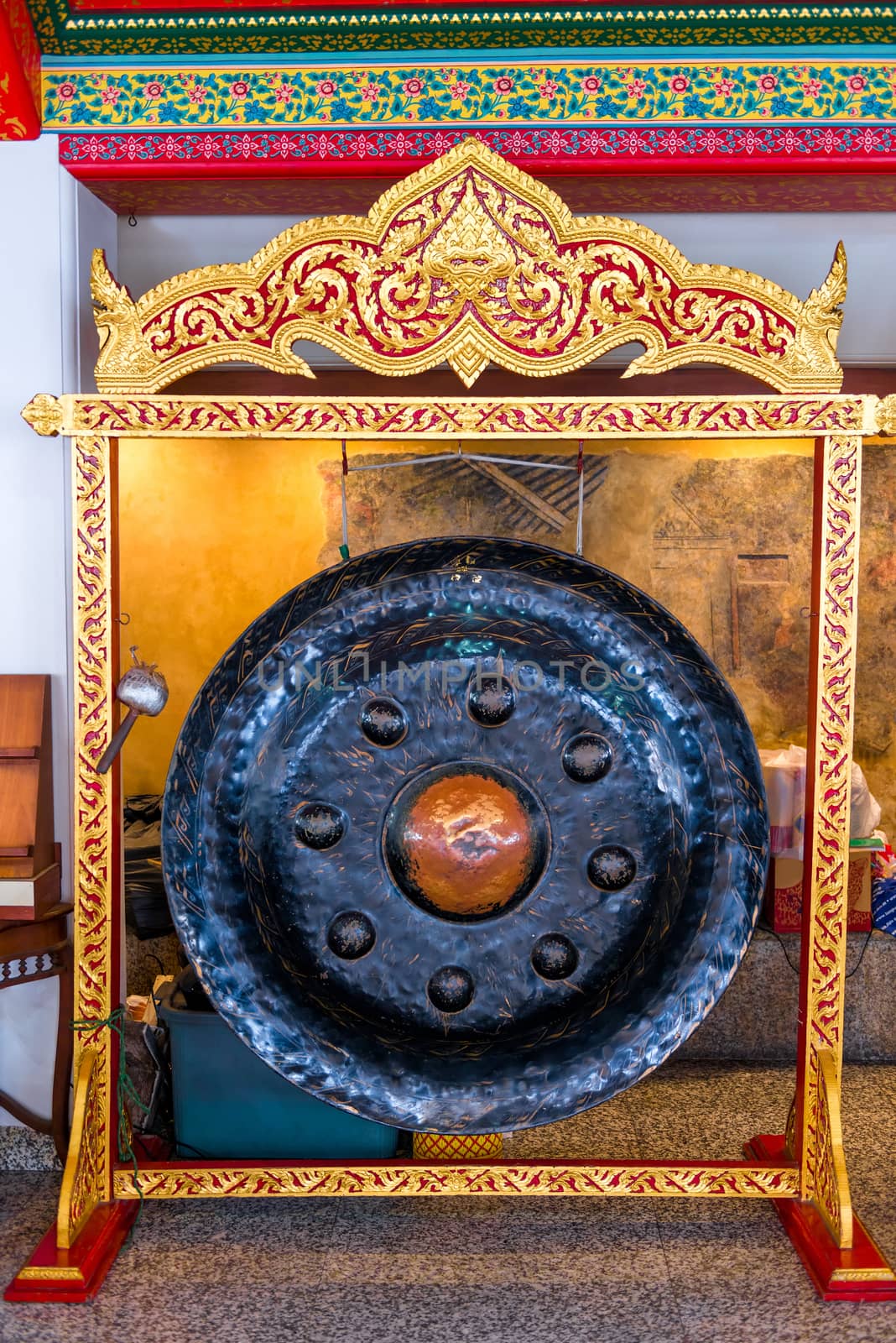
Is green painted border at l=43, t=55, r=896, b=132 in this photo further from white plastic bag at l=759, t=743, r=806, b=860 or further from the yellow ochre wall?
white plastic bag at l=759, t=743, r=806, b=860

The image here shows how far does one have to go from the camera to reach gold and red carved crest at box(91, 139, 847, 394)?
7.25ft

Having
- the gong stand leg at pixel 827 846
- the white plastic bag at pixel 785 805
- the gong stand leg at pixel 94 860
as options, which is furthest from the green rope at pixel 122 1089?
the white plastic bag at pixel 785 805

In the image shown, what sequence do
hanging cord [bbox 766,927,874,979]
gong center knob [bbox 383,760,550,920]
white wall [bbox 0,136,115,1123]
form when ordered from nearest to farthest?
gong center knob [bbox 383,760,550,920]
white wall [bbox 0,136,115,1123]
hanging cord [bbox 766,927,874,979]

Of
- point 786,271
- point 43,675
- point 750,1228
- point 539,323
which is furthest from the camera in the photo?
point 786,271

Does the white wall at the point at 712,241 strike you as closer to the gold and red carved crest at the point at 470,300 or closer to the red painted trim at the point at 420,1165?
the gold and red carved crest at the point at 470,300

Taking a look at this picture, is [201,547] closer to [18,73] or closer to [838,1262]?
[18,73]

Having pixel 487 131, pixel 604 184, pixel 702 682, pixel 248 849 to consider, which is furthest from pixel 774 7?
pixel 248 849

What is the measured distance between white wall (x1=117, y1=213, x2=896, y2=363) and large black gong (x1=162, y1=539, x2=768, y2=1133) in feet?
3.98

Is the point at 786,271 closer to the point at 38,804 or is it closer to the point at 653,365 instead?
the point at 653,365

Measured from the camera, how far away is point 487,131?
105 inches

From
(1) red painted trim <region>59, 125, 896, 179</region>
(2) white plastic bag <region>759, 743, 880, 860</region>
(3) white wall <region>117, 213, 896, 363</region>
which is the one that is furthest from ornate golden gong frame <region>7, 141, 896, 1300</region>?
(2) white plastic bag <region>759, 743, 880, 860</region>

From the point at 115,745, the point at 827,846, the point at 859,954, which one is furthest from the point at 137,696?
the point at 859,954

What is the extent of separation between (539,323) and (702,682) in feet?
2.65

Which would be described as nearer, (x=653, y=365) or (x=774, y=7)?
(x=653, y=365)
